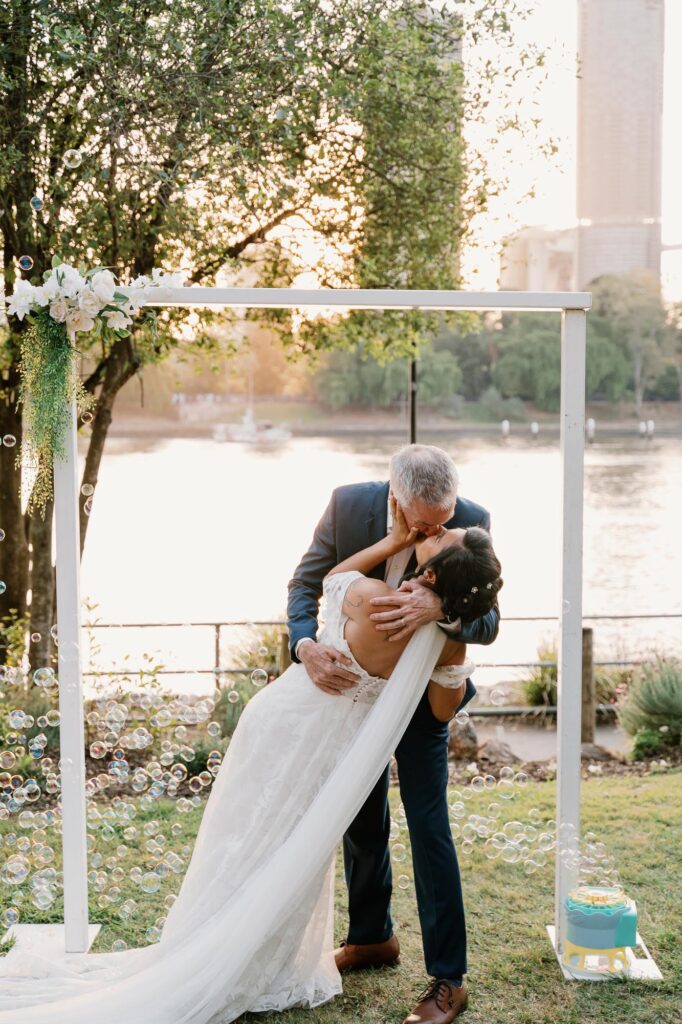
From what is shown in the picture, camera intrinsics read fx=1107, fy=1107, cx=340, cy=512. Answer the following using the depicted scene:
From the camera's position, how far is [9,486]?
21.9 feet

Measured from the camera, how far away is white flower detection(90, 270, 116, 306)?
134 inches

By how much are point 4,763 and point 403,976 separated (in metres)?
1.58

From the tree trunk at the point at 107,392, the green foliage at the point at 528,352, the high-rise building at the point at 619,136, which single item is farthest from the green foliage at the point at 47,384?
the high-rise building at the point at 619,136

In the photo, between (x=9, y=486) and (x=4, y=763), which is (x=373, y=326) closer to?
(x=9, y=486)

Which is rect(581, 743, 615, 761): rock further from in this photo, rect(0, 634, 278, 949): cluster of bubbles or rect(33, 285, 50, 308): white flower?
rect(33, 285, 50, 308): white flower

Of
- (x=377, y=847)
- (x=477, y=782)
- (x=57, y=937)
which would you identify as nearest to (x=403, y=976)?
(x=377, y=847)

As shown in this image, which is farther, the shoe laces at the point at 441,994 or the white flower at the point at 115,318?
the white flower at the point at 115,318

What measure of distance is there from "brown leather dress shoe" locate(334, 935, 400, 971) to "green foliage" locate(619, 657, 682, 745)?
3425 mm

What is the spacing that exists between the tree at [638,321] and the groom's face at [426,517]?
15.5 meters

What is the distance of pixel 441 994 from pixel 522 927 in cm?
77

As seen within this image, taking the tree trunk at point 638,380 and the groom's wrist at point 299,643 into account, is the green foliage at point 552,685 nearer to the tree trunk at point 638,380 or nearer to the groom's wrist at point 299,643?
the groom's wrist at point 299,643

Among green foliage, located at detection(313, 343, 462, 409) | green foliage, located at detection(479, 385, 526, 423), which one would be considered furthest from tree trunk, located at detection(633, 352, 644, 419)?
green foliage, located at detection(313, 343, 462, 409)

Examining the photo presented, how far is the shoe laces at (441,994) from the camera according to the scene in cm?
328

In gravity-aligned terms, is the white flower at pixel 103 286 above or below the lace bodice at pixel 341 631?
above
